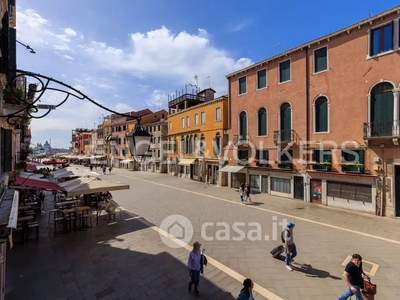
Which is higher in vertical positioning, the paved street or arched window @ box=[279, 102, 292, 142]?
arched window @ box=[279, 102, 292, 142]

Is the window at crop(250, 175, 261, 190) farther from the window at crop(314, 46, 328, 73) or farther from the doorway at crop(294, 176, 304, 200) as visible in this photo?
the window at crop(314, 46, 328, 73)

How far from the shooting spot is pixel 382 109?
13.2 meters

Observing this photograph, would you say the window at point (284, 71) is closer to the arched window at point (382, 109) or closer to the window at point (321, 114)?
the window at point (321, 114)

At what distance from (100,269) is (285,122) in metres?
16.3

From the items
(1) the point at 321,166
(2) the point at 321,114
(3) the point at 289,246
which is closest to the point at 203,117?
(2) the point at 321,114

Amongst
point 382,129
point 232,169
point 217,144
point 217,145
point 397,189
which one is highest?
point 382,129

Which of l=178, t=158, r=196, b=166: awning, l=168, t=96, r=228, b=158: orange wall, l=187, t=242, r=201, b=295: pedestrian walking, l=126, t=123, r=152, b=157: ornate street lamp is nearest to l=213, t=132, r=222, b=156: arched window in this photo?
l=168, t=96, r=228, b=158: orange wall

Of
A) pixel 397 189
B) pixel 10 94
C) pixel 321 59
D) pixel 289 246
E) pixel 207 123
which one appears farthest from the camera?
pixel 207 123

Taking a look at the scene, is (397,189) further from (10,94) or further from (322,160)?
(10,94)

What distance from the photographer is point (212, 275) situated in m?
6.77

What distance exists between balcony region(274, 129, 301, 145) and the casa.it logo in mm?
10274

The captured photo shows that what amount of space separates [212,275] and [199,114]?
23140mm

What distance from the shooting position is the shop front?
13.6 m

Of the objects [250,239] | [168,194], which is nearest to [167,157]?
[168,194]
